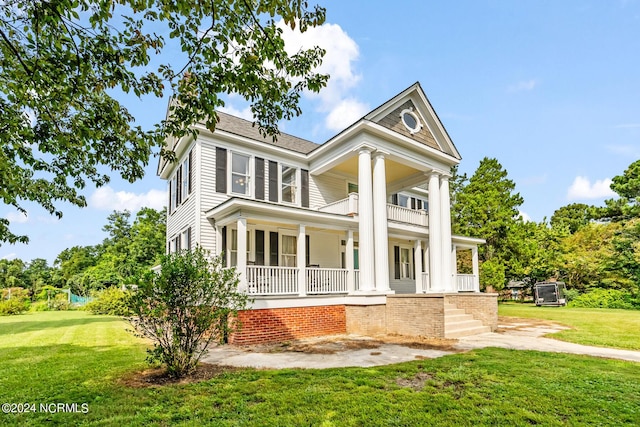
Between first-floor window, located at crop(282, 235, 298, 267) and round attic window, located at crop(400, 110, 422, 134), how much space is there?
6.28m

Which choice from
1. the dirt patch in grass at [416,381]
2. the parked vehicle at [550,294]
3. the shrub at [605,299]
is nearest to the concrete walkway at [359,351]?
the dirt patch in grass at [416,381]

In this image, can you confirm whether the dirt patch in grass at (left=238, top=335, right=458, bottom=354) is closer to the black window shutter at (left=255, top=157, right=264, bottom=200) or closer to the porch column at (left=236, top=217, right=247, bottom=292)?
the porch column at (left=236, top=217, right=247, bottom=292)

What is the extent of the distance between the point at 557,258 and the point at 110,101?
31.5 metres

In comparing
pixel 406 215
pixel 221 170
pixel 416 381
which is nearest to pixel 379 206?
pixel 406 215

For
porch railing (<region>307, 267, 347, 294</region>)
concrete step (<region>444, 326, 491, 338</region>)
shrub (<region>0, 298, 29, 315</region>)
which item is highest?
porch railing (<region>307, 267, 347, 294</region>)

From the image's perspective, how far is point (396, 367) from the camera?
6.34 meters

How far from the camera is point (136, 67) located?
4.38 m

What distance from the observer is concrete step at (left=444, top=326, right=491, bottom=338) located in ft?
33.9

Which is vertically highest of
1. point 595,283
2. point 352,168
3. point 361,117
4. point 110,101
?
point 361,117

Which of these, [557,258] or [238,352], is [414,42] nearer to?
[238,352]

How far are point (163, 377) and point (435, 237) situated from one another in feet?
38.0

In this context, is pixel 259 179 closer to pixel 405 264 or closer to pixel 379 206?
pixel 379 206

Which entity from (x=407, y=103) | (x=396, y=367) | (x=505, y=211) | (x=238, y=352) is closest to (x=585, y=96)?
(x=407, y=103)

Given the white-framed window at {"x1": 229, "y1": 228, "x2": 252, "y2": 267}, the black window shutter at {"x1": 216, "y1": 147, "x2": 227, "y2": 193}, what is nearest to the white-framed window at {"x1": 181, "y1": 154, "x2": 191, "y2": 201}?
the black window shutter at {"x1": 216, "y1": 147, "x2": 227, "y2": 193}
